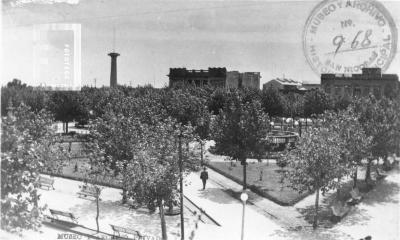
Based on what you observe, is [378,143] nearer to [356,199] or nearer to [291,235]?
[356,199]

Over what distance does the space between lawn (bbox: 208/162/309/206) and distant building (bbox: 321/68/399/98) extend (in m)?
47.7

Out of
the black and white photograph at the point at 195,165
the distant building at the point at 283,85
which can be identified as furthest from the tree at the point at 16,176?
the distant building at the point at 283,85

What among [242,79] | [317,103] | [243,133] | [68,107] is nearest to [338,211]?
[243,133]

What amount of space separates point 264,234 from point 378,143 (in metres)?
11.3

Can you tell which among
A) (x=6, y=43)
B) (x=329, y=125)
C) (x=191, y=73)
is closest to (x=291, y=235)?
(x=329, y=125)

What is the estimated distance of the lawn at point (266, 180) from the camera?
22.8 meters

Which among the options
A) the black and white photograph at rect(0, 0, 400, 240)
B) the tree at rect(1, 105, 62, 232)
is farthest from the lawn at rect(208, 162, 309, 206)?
the tree at rect(1, 105, 62, 232)

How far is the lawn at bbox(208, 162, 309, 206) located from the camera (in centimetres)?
2284

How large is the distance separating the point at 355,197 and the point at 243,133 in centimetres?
709

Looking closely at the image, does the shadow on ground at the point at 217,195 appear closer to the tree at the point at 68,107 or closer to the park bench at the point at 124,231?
the park bench at the point at 124,231

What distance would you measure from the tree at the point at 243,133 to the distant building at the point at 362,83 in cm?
5270

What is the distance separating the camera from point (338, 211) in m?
20.0

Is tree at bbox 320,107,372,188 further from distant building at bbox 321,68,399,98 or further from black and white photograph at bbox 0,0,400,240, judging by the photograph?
distant building at bbox 321,68,399,98

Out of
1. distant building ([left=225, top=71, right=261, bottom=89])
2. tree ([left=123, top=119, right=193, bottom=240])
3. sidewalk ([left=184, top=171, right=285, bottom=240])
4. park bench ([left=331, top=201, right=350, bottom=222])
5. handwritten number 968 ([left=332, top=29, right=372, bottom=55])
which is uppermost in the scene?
distant building ([left=225, top=71, right=261, bottom=89])
